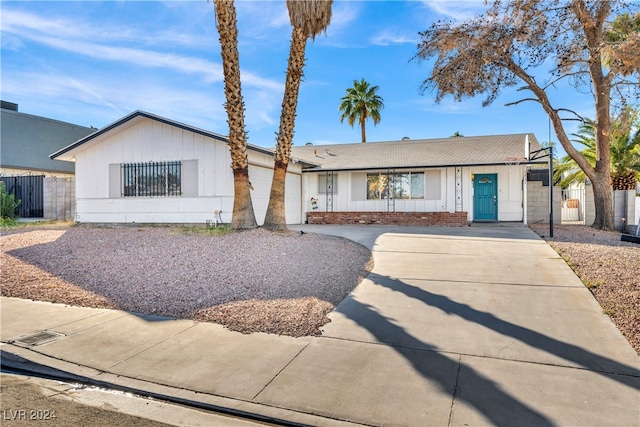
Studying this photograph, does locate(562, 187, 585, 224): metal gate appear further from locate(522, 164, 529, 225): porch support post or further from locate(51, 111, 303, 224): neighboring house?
locate(51, 111, 303, 224): neighboring house

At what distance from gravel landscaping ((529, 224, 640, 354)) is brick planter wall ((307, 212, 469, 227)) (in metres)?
5.83

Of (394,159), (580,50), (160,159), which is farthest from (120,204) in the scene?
(580,50)

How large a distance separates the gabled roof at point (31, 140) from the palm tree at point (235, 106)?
16.8 metres

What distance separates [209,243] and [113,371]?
5.84 meters

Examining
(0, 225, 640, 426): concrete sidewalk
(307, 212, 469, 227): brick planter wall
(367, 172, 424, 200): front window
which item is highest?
(367, 172, 424, 200): front window

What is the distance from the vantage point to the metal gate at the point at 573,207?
1968cm

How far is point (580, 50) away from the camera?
41.1ft

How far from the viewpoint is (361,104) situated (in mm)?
32500

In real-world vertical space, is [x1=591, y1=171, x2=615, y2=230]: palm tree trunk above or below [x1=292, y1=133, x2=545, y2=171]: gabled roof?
below

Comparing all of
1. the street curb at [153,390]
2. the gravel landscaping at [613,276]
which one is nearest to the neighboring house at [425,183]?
the gravel landscaping at [613,276]

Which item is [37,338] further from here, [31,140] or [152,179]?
[31,140]

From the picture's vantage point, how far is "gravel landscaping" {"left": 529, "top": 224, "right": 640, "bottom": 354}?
488 centimetres

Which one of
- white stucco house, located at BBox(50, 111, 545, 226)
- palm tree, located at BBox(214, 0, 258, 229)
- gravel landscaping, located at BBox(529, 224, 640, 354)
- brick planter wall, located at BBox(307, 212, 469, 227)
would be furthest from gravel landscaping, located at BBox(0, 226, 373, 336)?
brick planter wall, located at BBox(307, 212, 469, 227)

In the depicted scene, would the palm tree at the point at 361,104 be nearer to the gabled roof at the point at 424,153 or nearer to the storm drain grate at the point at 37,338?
the gabled roof at the point at 424,153
